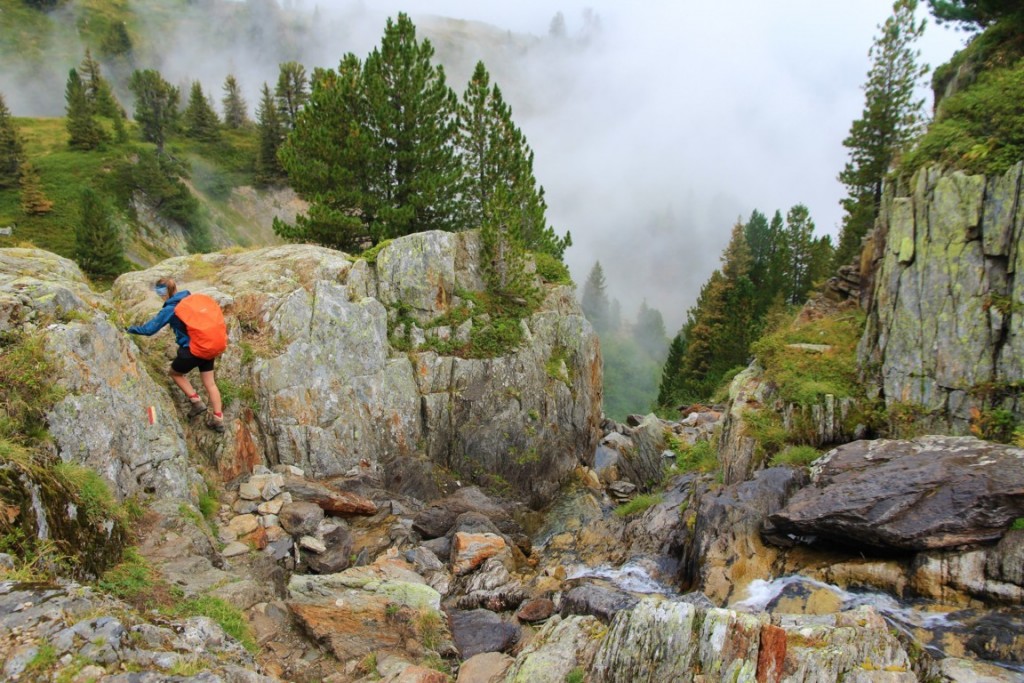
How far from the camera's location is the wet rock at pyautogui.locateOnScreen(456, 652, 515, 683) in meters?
8.72

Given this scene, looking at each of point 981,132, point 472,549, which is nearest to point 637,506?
point 472,549

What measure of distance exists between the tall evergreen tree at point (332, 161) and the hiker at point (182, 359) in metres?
11.4

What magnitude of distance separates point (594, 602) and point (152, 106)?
239 feet

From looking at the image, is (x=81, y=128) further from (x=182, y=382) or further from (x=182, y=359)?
(x=182, y=359)

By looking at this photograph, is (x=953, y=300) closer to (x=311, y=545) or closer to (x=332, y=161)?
(x=311, y=545)

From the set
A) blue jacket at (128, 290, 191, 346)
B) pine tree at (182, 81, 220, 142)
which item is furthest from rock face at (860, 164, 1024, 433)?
pine tree at (182, 81, 220, 142)

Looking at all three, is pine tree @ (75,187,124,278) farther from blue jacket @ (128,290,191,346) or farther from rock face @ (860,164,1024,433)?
rock face @ (860,164,1024,433)

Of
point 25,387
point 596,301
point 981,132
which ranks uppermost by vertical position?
point 981,132

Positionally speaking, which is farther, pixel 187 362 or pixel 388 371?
pixel 388 371

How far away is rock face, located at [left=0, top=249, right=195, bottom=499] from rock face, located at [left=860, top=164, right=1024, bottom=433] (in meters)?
20.9

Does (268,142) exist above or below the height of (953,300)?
above

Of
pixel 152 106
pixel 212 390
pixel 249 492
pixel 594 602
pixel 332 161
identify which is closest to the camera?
pixel 594 602

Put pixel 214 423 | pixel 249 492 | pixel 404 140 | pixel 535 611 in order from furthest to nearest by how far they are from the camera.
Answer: pixel 404 140
pixel 214 423
pixel 249 492
pixel 535 611

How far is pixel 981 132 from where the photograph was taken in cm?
1783
